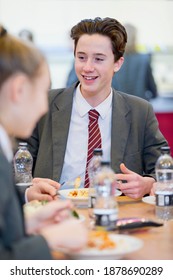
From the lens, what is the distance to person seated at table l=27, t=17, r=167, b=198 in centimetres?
273

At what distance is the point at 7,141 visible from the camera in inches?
56.6

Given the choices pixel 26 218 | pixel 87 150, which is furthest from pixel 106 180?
pixel 87 150

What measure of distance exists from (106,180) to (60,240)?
1.04 ft

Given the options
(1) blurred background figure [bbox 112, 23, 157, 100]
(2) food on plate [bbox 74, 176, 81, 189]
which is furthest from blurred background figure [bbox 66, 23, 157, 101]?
(2) food on plate [bbox 74, 176, 81, 189]

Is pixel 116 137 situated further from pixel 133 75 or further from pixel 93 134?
pixel 133 75

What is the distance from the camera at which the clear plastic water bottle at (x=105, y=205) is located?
5.42 feet

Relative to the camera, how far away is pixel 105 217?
166 cm

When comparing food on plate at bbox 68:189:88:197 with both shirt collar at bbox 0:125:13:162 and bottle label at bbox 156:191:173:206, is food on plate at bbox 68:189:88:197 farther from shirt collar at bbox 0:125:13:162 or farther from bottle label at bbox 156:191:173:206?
shirt collar at bbox 0:125:13:162

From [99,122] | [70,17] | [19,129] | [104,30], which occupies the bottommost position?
[99,122]

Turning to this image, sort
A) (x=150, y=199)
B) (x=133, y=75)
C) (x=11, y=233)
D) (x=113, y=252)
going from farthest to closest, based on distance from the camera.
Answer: (x=133, y=75)
(x=150, y=199)
(x=113, y=252)
(x=11, y=233)

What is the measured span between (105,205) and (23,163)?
3.85 ft

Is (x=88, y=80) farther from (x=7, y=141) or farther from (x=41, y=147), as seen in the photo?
(x=7, y=141)

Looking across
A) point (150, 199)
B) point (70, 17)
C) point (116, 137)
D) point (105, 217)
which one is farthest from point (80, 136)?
point (70, 17)

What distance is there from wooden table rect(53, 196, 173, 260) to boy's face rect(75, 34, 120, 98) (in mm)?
670
